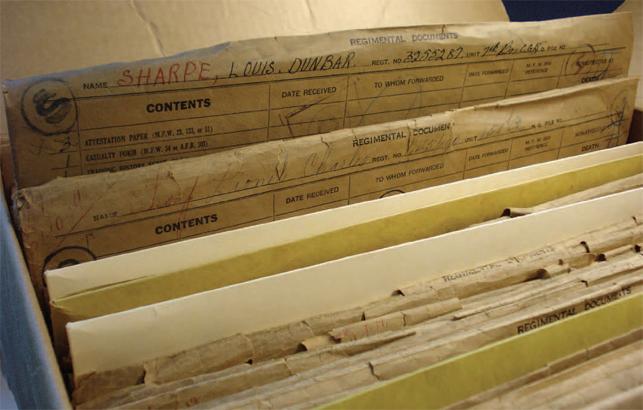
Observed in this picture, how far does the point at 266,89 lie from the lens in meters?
0.70

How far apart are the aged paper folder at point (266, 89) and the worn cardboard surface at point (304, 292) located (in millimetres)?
201

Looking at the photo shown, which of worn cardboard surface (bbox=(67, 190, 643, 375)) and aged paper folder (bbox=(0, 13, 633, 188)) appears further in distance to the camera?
aged paper folder (bbox=(0, 13, 633, 188))

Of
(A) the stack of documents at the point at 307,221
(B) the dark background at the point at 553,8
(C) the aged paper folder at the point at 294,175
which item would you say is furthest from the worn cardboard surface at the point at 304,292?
(B) the dark background at the point at 553,8

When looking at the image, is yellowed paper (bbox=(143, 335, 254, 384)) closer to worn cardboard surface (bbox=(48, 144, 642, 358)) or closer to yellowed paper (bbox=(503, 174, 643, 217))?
worn cardboard surface (bbox=(48, 144, 642, 358))

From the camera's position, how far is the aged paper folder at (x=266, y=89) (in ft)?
2.02

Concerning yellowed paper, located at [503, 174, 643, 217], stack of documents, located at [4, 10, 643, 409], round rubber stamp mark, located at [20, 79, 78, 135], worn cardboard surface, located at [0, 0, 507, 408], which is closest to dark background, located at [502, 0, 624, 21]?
worn cardboard surface, located at [0, 0, 507, 408]

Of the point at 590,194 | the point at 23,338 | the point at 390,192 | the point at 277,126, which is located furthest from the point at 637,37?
the point at 23,338

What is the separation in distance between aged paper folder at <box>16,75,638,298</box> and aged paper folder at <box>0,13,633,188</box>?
0.03 metres

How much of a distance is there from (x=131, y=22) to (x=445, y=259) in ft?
1.80

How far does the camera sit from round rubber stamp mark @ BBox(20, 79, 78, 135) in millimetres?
595

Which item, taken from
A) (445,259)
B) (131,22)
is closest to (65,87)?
(131,22)

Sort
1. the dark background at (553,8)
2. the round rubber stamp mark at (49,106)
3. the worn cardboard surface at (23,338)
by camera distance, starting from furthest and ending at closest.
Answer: the dark background at (553,8)
the round rubber stamp mark at (49,106)
the worn cardboard surface at (23,338)

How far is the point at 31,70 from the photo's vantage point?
2.63 feet

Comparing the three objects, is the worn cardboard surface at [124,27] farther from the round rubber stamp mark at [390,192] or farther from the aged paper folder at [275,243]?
the round rubber stamp mark at [390,192]
